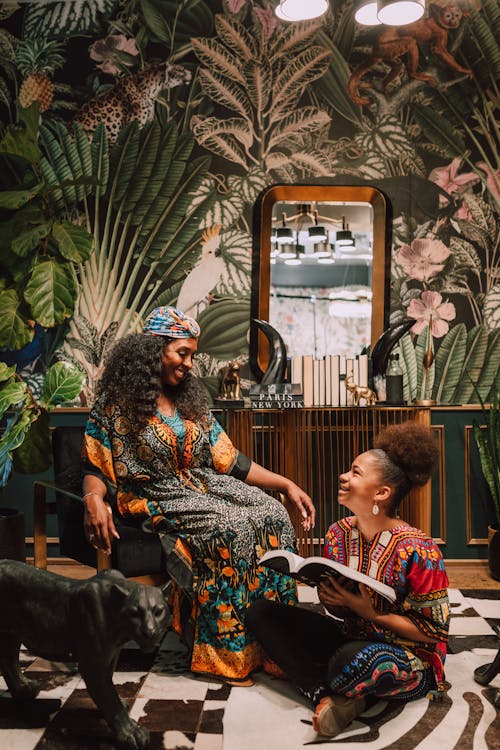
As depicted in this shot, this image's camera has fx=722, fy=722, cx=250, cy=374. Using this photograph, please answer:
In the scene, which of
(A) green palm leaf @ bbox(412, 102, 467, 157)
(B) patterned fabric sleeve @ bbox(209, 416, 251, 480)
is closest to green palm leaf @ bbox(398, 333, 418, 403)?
(A) green palm leaf @ bbox(412, 102, 467, 157)

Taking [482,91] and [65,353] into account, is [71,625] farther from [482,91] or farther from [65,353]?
[482,91]

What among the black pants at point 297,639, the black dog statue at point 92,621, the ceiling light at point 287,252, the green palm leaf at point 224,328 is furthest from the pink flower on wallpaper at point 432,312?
the black dog statue at point 92,621

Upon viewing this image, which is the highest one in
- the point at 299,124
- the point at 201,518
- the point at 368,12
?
the point at 368,12

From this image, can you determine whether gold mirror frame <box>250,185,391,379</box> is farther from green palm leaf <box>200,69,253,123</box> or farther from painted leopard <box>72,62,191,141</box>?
painted leopard <box>72,62,191,141</box>

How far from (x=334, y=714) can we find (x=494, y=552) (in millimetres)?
2057

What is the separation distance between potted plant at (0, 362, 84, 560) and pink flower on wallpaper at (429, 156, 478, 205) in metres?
2.35

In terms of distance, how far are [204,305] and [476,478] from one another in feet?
6.10

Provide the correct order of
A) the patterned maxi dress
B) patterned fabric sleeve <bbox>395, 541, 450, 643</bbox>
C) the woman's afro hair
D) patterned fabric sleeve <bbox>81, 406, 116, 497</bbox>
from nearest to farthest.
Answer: patterned fabric sleeve <bbox>395, 541, 450, 643</bbox>, the woman's afro hair, the patterned maxi dress, patterned fabric sleeve <bbox>81, 406, 116, 497</bbox>

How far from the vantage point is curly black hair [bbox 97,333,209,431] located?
290cm

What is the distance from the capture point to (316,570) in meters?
2.28

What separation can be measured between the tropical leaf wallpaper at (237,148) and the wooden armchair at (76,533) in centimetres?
104

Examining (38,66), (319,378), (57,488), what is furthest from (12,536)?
(38,66)

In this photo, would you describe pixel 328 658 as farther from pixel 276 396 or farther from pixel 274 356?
pixel 274 356

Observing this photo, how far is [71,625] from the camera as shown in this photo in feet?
6.79
